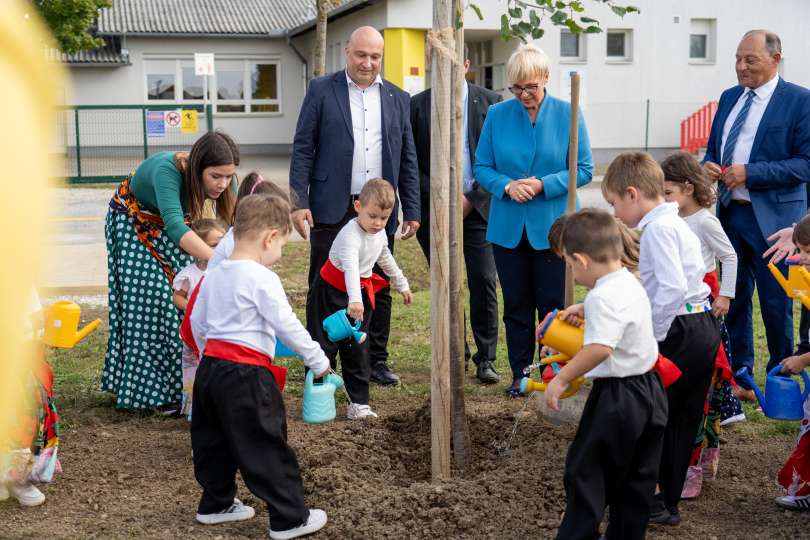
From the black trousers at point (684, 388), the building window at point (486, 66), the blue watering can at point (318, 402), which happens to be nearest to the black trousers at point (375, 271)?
the blue watering can at point (318, 402)

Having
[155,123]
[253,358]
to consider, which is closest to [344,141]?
[253,358]

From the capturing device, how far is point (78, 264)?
35.7 ft

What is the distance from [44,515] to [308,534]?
124cm

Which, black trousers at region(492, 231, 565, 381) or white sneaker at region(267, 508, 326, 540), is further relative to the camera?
black trousers at region(492, 231, 565, 381)

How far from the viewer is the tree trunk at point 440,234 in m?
3.79

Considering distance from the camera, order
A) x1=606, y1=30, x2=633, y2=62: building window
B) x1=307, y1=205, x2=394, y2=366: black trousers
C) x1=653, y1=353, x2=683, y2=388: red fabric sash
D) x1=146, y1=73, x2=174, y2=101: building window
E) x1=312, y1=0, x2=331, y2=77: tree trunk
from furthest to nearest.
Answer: x1=146, y1=73, x2=174, y2=101: building window
x1=606, y1=30, x2=633, y2=62: building window
x1=312, y1=0, x2=331, y2=77: tree trunk
x1=307, y1=205, x2=394, y2=366: black trousers
x1=653, y1=353, x2=683, y2=388: red fabric sash

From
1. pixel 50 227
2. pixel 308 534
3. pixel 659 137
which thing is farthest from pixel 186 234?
pixel 659 137

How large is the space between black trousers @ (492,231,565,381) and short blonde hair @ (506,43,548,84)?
95 centimetres

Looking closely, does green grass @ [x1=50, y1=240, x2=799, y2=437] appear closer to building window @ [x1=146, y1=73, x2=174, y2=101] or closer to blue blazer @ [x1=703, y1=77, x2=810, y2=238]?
blue blazer @ [x1=703, y1=77, x2=810, y2=238]

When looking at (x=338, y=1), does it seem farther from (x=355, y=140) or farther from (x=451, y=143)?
(x=451, y=143)

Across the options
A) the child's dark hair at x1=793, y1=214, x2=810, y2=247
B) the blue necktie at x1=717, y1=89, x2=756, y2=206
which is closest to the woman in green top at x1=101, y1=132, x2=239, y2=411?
the child's dark hair at x1=793, y1=214, x2=810, y2=247

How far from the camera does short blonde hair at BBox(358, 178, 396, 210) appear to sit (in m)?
5.05

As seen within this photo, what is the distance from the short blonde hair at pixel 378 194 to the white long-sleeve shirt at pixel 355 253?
191 mm

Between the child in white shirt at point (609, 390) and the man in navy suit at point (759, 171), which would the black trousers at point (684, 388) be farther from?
the man in navy suit at point (759, 171)
